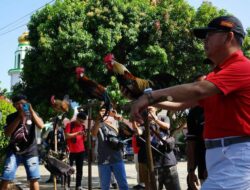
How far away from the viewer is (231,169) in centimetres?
289

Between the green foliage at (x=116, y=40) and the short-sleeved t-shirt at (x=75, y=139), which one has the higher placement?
the green foliage at (x=116, y=40)

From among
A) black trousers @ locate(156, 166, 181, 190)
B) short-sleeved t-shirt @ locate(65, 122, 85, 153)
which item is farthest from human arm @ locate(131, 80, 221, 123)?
short-sleeved t-shirt @ locate(65, 122, 85, 153)

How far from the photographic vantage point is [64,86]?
768 inches

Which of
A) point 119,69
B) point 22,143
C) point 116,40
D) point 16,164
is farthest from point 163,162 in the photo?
point 116,40

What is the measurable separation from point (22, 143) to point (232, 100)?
4929mm

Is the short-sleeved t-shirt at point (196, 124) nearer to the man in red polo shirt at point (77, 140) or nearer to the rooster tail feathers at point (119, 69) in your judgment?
the rooster tail feathers at point (119, 69)

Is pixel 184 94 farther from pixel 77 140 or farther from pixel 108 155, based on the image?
pixel 77 140

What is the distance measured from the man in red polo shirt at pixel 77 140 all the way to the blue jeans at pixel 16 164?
2.84 m

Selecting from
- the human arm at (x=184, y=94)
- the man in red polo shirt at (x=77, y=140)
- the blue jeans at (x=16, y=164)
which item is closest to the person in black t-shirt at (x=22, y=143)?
the blue jeans at (x=16, y=164)

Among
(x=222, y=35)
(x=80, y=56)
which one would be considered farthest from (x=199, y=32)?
(x=80, y=56)

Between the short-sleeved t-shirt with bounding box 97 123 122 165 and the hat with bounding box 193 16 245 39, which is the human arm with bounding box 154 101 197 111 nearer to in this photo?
the hat with bounding box 193 16 245 39

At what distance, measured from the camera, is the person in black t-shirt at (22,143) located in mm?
7168

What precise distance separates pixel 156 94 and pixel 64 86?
16897 mm

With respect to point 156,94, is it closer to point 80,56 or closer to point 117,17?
point 80,56
